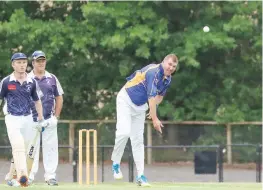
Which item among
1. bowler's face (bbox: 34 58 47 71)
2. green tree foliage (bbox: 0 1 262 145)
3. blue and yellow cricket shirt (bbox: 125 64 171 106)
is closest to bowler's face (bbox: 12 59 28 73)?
bowler's face (bbox: 34 58 47 71)

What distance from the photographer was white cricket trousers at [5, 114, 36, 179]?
1354cm

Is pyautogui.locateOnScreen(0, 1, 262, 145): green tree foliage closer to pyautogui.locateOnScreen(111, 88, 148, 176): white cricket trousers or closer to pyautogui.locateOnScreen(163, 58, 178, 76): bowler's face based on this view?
pyautogui.locateOnScreen(111, 88, 148, 176): white cricket trousers

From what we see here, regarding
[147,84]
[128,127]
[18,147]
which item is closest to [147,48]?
[128,127]

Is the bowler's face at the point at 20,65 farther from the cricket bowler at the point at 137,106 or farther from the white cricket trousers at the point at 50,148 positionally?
the white cricket trousers at the point at 50,148

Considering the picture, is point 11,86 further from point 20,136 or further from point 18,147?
point 18,147

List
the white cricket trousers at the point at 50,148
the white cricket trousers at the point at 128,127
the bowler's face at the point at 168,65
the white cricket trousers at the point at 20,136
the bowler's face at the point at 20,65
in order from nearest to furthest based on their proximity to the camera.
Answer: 1. the white cricket trousers at the point at 20,136
2. the bowler's face at the point at 20,65
3. the bowler's face at the point at 168,65
4. the white cricket trousers at the point at 128,127
5. the white cricket trousers at the point at 50,148

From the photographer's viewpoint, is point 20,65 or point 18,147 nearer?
point 18,147

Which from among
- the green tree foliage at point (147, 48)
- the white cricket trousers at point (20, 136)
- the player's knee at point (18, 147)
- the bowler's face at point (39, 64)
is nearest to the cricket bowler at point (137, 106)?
the white cricket trousers at point (20, 136)

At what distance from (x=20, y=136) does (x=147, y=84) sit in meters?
→ 2.09

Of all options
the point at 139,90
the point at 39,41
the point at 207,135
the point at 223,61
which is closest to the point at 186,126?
the point at 207,135

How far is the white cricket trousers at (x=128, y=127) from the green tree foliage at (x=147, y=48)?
11.0 m

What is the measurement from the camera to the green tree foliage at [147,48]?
26.2m

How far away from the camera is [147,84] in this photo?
47.0 ft

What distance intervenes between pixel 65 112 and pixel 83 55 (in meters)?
2.18
